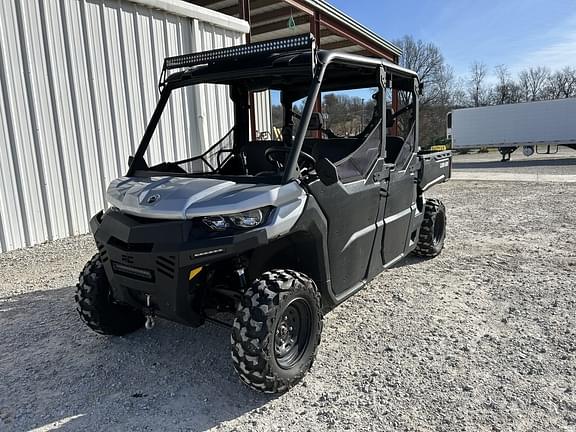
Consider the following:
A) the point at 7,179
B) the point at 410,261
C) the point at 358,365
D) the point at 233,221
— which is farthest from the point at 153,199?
the point at 7,179

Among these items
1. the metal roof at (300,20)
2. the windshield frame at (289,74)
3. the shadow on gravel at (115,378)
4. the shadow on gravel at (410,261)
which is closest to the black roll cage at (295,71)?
the windshield frame at (289,74)

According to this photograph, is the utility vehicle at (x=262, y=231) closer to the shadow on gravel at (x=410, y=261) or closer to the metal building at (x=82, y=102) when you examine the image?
the shadow on gravel at (x=410, y=261)

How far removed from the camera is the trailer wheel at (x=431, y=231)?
17.2ft

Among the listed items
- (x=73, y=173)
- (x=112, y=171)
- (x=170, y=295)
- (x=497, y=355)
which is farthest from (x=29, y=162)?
(x=497, y=355)

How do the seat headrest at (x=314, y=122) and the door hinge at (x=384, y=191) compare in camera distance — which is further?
the door hinge at (x=384, y=191)

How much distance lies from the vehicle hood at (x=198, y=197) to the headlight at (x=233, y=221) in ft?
0.15

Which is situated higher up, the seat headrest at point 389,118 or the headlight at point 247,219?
the seat headrest at point 389,118

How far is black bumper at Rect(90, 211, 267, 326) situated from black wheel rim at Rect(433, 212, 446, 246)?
11.7 ft

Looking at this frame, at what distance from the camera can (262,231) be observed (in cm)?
251

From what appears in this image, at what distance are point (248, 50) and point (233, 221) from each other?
144cm

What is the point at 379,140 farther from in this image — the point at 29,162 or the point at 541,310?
the point at 29,162

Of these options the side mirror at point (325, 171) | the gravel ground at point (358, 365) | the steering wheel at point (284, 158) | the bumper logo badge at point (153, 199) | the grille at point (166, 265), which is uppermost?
the steering wheel at point (284, 158)

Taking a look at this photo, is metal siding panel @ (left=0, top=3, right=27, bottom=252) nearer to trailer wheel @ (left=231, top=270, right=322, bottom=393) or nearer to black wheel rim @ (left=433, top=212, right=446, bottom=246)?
trailer wheel @ (left=231, top=270, right=322, bottom=393)

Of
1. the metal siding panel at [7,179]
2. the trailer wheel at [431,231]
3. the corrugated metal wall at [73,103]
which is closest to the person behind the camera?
the trailer wheel at [431,231]
